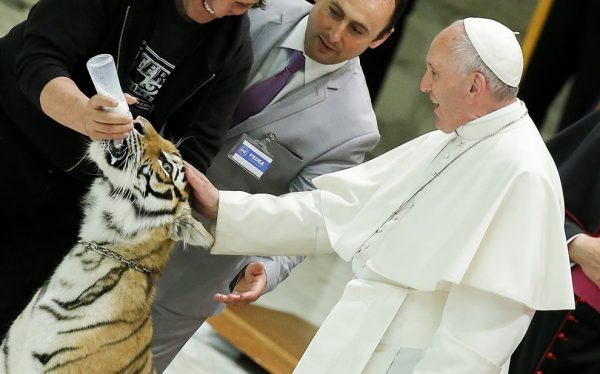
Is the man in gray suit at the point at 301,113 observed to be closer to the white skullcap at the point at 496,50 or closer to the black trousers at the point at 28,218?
the black trousers at the point at 28,218

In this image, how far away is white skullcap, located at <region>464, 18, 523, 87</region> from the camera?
81.4 inches

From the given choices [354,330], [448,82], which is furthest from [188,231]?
[448,82]

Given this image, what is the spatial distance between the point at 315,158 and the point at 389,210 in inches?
18.6

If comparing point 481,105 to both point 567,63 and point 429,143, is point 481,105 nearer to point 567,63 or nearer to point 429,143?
point 429,143

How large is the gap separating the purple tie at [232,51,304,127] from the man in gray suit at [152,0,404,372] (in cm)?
2

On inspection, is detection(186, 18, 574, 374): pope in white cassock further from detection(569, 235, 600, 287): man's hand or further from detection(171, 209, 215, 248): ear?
detection(569, 235, 600, 287): man's hand

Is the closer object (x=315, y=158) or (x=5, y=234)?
(x=5, y=234)

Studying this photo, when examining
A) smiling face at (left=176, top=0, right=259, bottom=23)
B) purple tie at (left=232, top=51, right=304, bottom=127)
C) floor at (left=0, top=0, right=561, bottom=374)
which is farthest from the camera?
floor at (left=0, top=0, right=561, bottom=374)

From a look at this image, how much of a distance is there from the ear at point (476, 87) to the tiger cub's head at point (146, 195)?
0.71 m

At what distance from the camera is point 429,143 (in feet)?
7.78

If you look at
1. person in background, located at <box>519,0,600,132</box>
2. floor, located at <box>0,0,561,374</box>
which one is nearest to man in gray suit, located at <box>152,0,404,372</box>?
person in background, located at <box>519,0,600,132</box>

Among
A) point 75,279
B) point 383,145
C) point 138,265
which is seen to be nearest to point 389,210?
point 138,265

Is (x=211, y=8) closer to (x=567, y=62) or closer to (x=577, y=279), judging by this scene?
(x=577, y=279)

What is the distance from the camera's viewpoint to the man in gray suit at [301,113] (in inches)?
105
